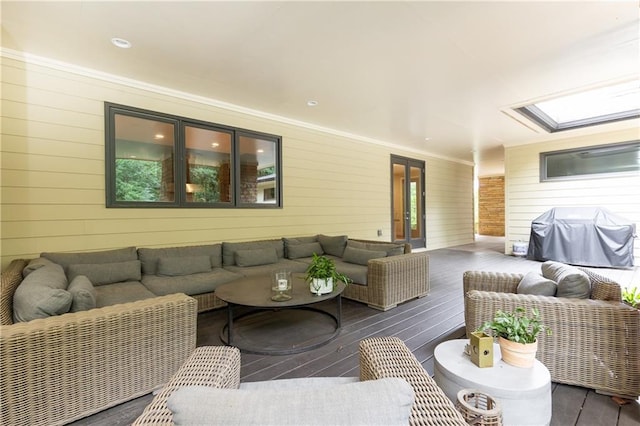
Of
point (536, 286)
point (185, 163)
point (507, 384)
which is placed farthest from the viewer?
point (185, 163)

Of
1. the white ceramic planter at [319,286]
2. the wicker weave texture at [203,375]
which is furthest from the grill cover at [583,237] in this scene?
the wicker weave texture at [203,375]

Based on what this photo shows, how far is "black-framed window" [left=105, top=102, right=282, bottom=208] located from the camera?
141 inches

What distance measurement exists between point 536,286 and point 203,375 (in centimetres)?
249

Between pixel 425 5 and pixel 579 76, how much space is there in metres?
2.83

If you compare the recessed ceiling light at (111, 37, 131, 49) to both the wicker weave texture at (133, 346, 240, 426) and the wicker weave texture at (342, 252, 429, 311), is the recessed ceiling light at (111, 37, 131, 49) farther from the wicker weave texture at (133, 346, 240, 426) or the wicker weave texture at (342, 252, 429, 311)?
the wicker weave texture at (342, 252, 429, 311)

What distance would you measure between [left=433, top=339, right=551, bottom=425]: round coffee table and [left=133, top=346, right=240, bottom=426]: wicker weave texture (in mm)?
1125

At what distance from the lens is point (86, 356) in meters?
1.75

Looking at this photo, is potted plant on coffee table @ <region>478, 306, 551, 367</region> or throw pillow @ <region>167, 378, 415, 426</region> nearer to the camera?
throw pillow @ <region>167, 378, 415, 426</region>

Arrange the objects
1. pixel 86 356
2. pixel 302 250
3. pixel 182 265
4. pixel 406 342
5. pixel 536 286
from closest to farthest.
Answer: pixel 86 356
pixel 536 286
pixel 406 342
pixel 182 265
pixel 302 250

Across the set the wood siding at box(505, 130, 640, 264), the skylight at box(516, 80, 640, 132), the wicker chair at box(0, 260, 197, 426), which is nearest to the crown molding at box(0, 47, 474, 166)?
the wicker chair at box(0, 260, 197, 426)

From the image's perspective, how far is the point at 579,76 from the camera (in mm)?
3730

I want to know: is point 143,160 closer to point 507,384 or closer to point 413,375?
point 413,375

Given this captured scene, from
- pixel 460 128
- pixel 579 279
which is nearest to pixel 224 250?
pixel 579 279

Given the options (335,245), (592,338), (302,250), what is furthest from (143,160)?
(592,338)
